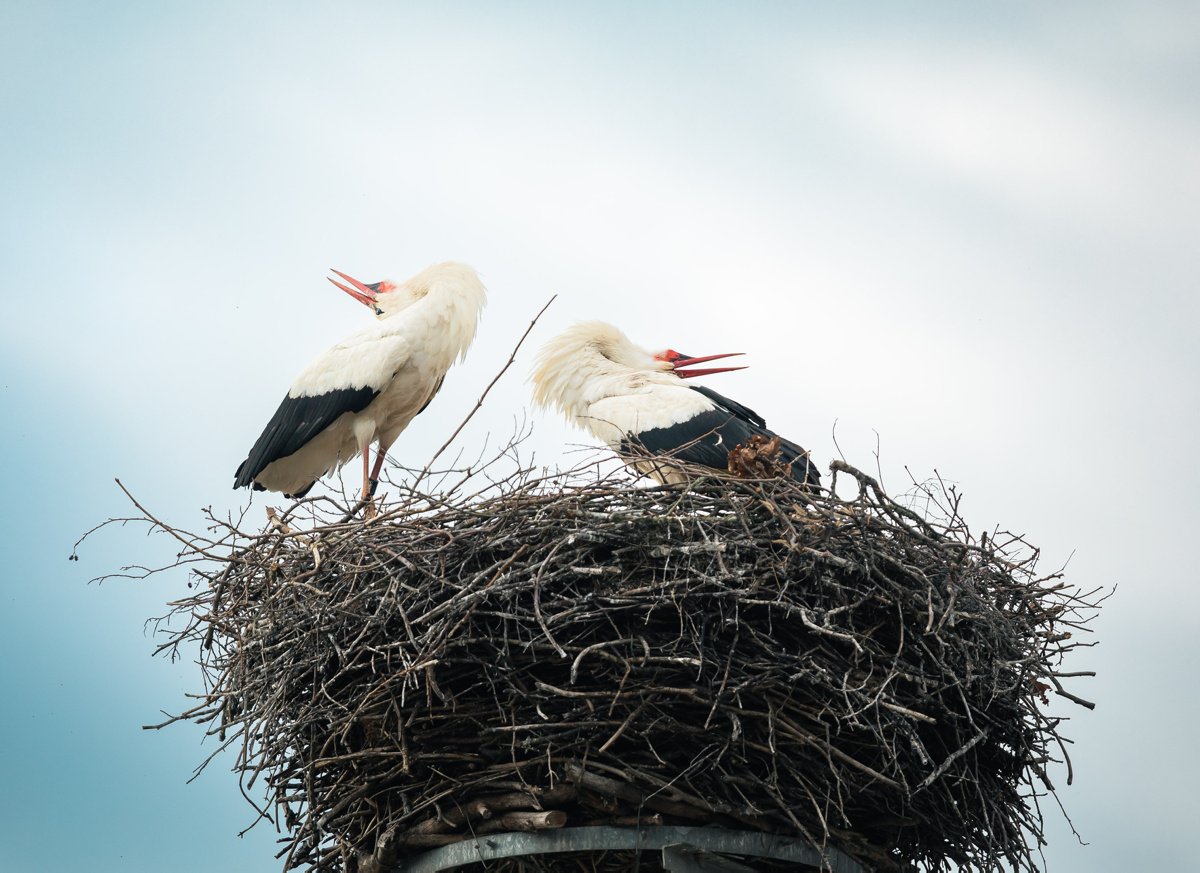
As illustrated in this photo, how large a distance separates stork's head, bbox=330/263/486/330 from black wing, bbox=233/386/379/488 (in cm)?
70

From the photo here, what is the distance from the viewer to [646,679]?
361cm

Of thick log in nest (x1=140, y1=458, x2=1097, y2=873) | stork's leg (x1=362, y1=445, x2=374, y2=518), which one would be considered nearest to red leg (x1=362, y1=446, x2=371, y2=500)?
stork's leg (x1=362, y1=445, x2=374, y2=518)

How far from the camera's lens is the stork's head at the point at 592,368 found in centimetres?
620

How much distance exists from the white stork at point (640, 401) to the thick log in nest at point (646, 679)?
4.30 ft

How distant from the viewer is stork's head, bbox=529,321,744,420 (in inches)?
244

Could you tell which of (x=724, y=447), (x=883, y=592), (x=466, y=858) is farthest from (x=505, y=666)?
(x=724, y=447)

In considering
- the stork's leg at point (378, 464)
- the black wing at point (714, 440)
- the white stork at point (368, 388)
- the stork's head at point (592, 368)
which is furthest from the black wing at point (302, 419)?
the black wing at point (714, 440)

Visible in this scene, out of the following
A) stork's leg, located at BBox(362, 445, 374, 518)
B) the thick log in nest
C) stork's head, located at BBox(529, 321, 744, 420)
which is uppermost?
stork's head, located at BBox(529, 321, 744, 420)

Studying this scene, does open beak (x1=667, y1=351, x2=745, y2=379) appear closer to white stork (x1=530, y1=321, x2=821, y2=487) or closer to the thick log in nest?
white stork (x1=530, y1=321, x2=821, y2=487)

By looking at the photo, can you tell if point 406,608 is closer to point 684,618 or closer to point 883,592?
point 684,618

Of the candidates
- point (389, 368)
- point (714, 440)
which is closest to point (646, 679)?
point (714, 440)

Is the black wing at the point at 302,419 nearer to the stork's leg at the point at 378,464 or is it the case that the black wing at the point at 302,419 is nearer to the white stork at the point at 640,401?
the stork's leg at the point at 378,464

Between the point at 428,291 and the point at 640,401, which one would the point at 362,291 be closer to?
the point at 428,291

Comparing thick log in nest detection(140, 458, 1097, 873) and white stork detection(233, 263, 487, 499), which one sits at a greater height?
white stork detection(233, 263, 487, 499)
